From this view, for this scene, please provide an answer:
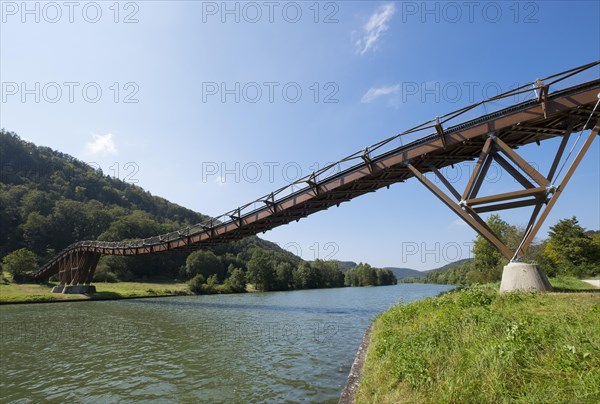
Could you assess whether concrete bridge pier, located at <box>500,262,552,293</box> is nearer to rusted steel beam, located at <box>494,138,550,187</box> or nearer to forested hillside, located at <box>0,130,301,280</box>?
rusted steel beam, located at <box>494,138,550,187</box>

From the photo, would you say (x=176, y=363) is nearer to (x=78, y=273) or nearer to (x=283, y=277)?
(x=78, y=273)

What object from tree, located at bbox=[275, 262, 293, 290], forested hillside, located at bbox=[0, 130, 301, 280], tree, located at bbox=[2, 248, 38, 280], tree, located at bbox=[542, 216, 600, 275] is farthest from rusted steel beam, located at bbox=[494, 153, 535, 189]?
tree, located at bbox=[275, 262, 293, 290]

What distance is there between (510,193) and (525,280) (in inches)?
147

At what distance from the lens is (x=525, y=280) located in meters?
11.5

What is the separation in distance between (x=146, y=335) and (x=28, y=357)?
19.1 feet

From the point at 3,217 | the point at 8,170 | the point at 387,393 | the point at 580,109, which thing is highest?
the point at 8,170

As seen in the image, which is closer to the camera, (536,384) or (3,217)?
(536,384)

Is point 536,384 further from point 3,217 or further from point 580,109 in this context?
point 3,217

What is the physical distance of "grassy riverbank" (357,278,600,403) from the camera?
439cm

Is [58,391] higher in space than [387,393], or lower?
lower

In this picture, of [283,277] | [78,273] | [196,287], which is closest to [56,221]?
[196,287]

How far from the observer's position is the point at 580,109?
13.0 meters

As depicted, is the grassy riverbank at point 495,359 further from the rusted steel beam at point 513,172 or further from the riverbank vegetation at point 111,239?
the riverbank vegetation at point 111,239

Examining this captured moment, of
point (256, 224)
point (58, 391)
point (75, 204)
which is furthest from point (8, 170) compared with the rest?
point (58, 391)
